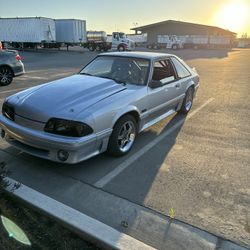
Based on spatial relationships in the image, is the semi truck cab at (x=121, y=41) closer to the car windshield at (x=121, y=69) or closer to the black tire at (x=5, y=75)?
the black tire at (x=5, y=75)

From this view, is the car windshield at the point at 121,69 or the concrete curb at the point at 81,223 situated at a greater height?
the car windshield at the point at 121,69

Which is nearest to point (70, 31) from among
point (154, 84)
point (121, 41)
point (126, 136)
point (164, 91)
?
point (121, 41)

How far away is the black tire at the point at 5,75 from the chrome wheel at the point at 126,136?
7.22 meters

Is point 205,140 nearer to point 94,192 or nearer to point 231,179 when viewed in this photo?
point 231,179

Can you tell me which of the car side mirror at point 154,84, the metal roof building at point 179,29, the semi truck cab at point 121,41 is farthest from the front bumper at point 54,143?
the metal roof building at point 179,29

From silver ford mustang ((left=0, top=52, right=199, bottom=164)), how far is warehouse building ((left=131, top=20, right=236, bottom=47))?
62.9 m

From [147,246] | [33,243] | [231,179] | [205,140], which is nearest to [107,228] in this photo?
[147,246]

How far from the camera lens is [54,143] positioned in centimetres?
362

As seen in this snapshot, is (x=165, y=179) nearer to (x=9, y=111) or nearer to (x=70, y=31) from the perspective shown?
(x=9, y=111)

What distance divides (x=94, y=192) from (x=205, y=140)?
2613mm

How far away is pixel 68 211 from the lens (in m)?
3.00

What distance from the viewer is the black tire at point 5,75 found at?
1014 cm

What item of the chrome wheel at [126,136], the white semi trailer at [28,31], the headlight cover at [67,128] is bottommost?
the chrome wheel at [126,136]

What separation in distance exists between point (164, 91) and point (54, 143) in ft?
8.15
